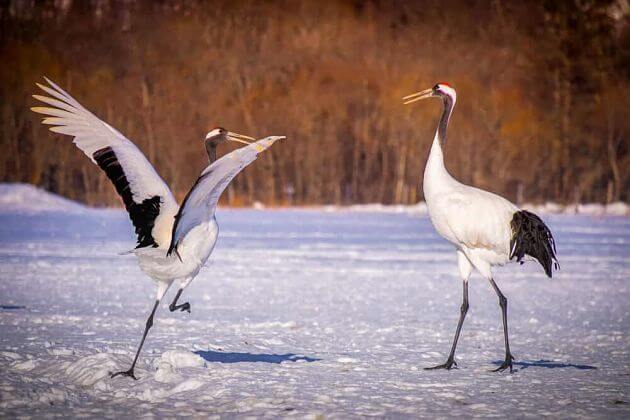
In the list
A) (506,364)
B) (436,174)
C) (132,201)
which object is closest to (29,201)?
→ (132,201)

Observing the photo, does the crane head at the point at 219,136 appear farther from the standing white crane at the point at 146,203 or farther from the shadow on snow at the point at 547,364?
the shadow on snow at the point at 547,364

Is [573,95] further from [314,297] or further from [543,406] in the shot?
[543,406]

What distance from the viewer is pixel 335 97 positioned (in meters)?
59.0

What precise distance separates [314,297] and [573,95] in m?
51.7

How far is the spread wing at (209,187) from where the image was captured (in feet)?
18.9

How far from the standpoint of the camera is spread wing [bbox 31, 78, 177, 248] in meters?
6.54

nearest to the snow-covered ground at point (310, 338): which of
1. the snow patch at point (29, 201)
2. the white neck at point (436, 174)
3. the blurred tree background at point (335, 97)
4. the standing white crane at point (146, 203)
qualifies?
the standing white crane at point (146, 203)

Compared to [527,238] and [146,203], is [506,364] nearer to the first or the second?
[527,238]

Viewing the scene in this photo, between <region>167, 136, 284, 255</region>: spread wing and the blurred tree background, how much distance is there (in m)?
45.4

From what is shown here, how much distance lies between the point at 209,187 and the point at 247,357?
1887 mm

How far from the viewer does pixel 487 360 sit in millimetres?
7461

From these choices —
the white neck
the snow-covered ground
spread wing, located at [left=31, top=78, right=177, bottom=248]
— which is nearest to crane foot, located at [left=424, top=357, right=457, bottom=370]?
the snow-covered ground

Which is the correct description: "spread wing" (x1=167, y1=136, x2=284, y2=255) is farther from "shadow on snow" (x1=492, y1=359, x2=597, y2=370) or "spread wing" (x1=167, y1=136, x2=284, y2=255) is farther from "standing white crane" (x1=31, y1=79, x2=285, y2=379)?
"shadow on snow" (x1=492, y1=359, x2=597, y2=370)

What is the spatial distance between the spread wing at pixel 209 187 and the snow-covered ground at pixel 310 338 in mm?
1039
